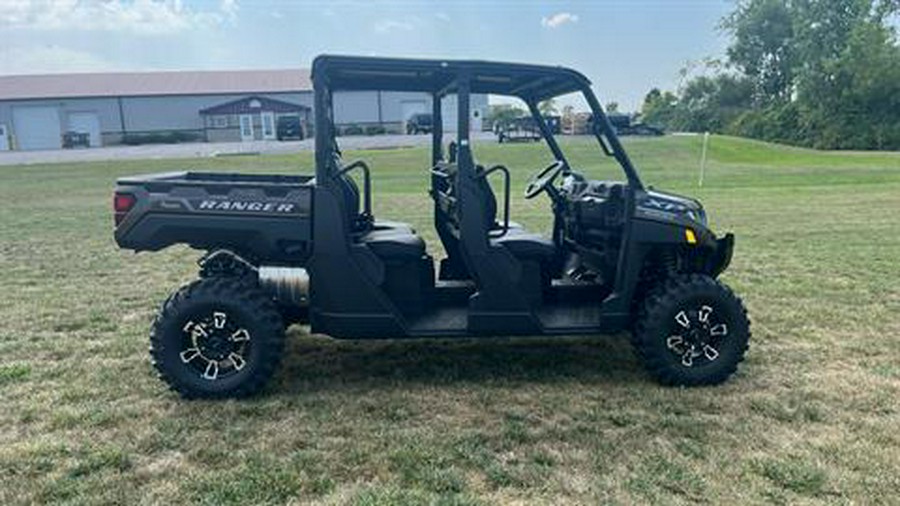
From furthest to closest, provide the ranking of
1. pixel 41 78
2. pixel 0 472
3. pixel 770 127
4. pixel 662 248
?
pixel 41 78
pixel 770 127
pixel 662 248
pixel 0 472

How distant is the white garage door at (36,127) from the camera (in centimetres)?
5069

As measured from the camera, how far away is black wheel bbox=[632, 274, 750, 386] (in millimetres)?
4266

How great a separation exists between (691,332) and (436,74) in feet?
7.21

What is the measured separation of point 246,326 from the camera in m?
4.12

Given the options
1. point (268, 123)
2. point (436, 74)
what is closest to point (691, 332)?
point (436, 74)

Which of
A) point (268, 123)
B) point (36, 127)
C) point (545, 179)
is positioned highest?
point (545, 179)

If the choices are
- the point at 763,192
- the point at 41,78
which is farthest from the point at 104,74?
the point at 763,192

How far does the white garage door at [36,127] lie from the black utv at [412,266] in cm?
5358

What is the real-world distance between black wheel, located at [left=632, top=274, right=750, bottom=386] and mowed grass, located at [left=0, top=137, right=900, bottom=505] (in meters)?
0.14

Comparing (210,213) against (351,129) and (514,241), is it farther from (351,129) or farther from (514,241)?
(351,129)

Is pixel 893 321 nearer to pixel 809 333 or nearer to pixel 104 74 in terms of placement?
pixel 809 333

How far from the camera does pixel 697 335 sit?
4336 mm

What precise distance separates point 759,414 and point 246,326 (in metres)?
2.88

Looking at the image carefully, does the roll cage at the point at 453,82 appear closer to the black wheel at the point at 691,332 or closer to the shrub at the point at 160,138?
the black wheel at the point at 691,332
